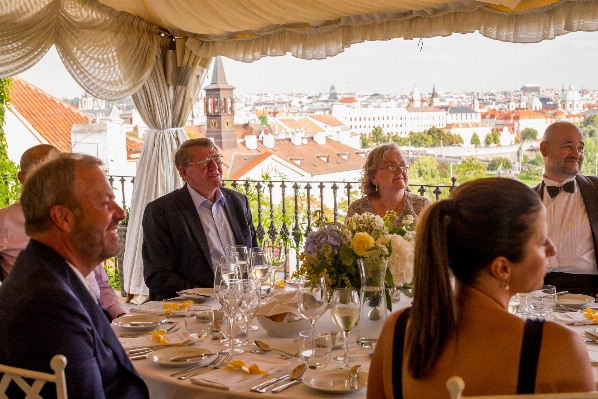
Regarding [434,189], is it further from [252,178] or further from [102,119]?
[102,119]

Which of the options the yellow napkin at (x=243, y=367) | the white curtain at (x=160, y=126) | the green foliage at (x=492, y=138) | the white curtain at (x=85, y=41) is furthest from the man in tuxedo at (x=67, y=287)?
the green foliage at (x=492, y=138)

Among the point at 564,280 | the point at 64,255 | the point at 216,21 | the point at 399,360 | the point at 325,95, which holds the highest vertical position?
the point at 216,21

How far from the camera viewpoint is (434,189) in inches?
242

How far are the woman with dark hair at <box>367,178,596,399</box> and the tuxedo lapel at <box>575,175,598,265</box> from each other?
2698 mm

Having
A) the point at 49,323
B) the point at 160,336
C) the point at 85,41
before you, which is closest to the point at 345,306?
the point at 160,336

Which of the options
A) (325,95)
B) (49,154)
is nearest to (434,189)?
(325,95)

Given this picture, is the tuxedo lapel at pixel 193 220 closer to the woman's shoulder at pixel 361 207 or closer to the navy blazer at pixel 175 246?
the navy blazer at pixel 175 246

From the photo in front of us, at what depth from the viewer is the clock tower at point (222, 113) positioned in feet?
32.5

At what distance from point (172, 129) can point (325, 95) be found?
8.08 feet

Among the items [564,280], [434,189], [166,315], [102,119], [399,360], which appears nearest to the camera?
[399,360]

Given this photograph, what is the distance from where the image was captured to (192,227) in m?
3.97

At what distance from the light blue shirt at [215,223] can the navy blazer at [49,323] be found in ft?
6.96

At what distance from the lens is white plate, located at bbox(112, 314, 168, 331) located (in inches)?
107

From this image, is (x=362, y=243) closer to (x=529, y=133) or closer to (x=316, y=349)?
(x=316, y=349)
